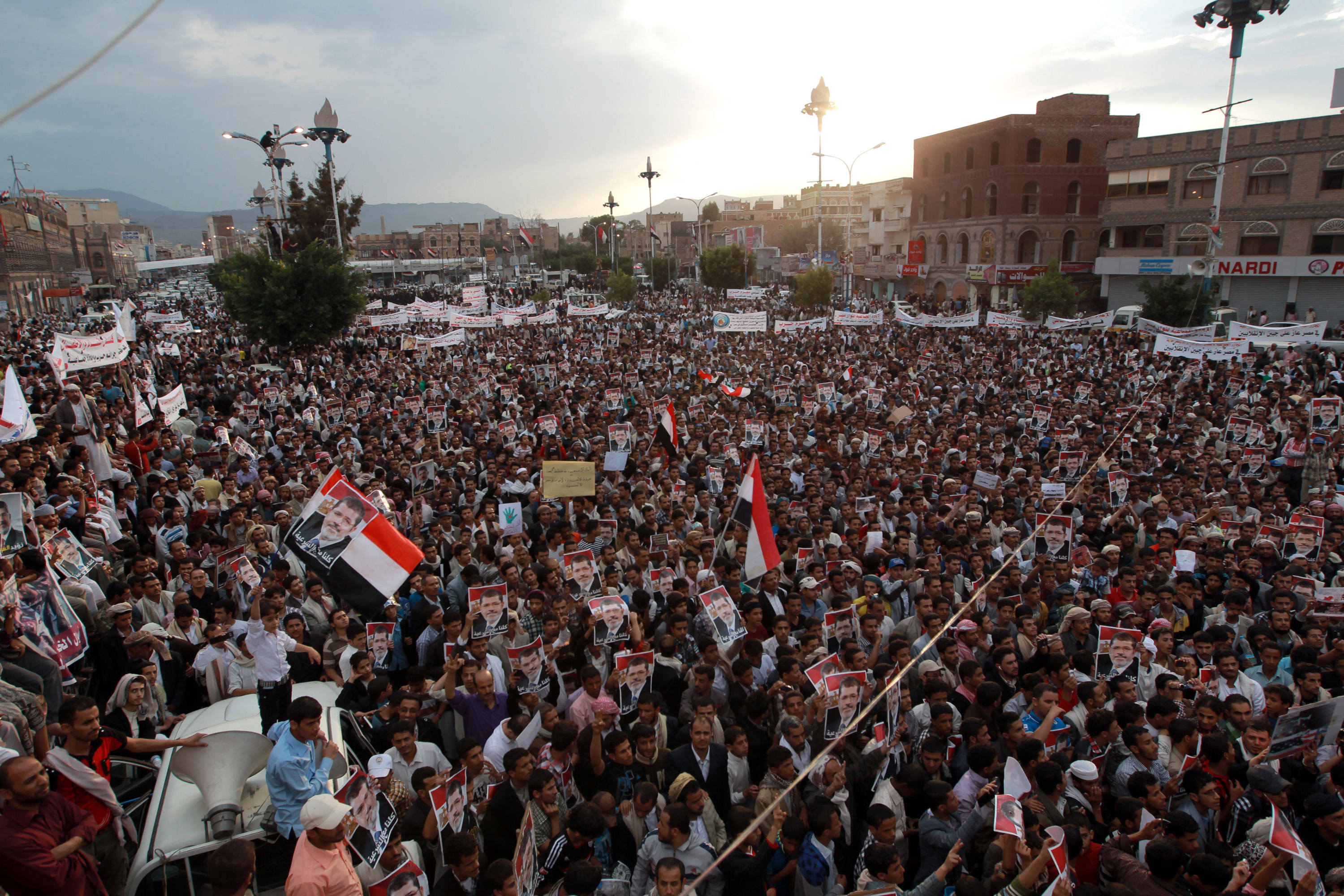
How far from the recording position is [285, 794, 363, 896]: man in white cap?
3.44 meters

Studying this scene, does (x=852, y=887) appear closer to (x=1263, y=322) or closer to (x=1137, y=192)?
(x=1263, y=322)

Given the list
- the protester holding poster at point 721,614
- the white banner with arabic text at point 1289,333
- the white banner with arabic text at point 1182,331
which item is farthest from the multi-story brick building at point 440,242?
the protester holding poster at point 721,614

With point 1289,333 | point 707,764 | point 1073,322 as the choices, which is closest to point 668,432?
point 707,764

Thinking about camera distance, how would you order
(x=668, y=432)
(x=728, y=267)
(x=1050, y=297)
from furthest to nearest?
(x=728, y=267) → (x=1050, y=297) → (x=668, y=432)

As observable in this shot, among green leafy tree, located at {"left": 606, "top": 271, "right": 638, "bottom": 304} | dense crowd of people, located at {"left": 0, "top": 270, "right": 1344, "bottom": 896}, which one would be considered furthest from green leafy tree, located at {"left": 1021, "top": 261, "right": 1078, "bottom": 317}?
green leafy tree, located at {"left": 606, "top": 271, "right": 638, "bottom": 304}

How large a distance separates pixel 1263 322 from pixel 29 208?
94.1 m

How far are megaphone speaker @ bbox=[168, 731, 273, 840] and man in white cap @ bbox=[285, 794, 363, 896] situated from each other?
0.68 m

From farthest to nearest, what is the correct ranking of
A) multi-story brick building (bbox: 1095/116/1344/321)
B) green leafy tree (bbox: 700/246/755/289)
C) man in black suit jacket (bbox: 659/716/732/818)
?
green leafy tree (bbox: 700/246/755/289), multi-story brick building (bbox: 1095/116/1344/321), man in black suit jacket (bbox: 659/716/732/818)

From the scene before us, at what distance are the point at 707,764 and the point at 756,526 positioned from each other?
2.65m

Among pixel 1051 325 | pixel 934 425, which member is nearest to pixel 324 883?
pixel 934 425

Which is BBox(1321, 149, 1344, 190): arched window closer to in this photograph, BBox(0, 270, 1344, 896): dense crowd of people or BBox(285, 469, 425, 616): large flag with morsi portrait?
BBox(0, 270, 1344, 896): dense crowd of people

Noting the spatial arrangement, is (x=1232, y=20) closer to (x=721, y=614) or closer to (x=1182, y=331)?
(x=1182, y=331)

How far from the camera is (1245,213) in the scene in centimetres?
3631

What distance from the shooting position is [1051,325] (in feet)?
81.3
